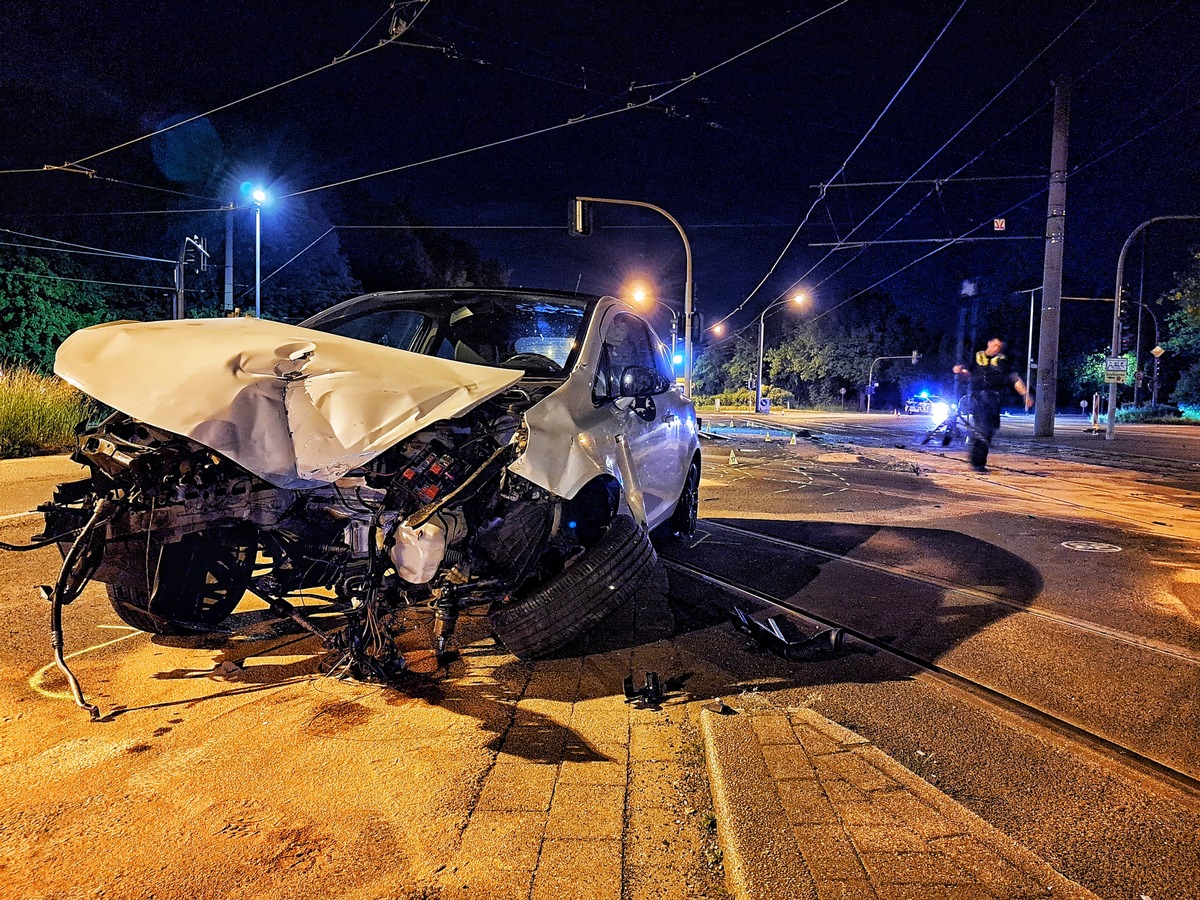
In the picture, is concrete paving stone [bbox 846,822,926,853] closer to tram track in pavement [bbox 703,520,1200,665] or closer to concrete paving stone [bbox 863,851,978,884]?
concrete paving stone [bbox 863,851,978,884]

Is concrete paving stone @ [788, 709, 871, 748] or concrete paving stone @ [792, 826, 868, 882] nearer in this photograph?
concrete paving stone @ [792, 826, 868, 882]

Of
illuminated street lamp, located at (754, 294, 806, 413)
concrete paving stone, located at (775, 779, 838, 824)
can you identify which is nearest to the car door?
concrete paving stone, located at (775, 779, 838, 824)

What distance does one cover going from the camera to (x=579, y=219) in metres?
19.9

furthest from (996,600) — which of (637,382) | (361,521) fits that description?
(361,521)

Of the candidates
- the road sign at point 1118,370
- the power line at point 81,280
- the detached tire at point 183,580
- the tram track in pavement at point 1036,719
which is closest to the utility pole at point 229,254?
the power line at point 81,280

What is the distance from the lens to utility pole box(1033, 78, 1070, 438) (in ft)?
73.8

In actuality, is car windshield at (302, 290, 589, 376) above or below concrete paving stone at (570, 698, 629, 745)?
above

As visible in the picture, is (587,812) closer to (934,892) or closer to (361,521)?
(934,892)

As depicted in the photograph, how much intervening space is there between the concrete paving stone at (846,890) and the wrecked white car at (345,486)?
1.72 m

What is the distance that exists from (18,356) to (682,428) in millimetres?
26461

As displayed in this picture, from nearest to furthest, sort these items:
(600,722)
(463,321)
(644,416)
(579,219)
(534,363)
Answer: (600,722)
(534,363)
(644,416)
(463,321)
(579,219)

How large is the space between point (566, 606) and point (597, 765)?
821 millimetres

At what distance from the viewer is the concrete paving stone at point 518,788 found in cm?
277

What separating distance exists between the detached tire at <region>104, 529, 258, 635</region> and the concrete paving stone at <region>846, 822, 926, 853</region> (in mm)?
3293
